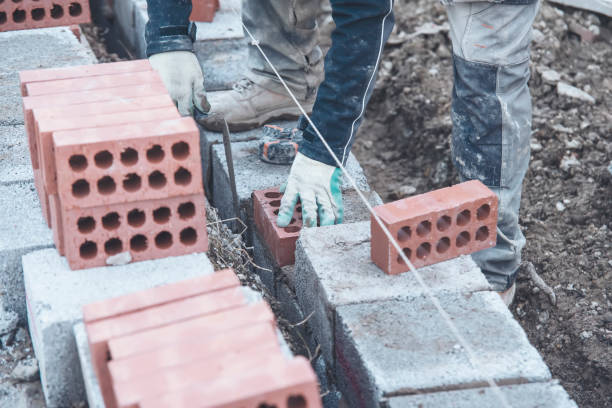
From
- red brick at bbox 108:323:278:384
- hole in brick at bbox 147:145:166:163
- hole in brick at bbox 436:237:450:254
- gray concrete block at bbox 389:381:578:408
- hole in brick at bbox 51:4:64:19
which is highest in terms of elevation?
hole in brick at bbox 147:145:166:163

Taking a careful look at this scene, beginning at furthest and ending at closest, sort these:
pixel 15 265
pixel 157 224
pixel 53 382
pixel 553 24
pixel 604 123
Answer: pixel 553 24, pixel 604 123, pixel 15 265, pixel 157 224, pixel 53 382

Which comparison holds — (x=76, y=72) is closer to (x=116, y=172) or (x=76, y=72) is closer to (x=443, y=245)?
(x=116, y=172)

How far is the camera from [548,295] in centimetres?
358

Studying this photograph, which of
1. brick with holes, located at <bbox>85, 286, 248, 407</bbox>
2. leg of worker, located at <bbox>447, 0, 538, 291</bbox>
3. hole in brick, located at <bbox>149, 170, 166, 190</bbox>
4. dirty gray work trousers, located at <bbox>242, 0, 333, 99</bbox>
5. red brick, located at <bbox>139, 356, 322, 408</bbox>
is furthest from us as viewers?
dirty gray work trousers, located at <bbox>242, 0, 333, 99</bbox>

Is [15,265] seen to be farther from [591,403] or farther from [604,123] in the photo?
[604,123]

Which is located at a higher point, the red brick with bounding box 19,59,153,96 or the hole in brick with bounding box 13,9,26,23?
the red brick with bounding box 19,59,153,96

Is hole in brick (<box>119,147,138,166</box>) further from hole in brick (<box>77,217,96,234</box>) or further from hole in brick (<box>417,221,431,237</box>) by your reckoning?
hole in brick (<box>417,221,431,237</box>)

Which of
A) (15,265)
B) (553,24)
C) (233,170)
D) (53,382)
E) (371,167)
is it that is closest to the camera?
(53,382)

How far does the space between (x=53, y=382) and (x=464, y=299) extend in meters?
1.28

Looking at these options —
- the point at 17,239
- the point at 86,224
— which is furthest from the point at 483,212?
the point at 17,239

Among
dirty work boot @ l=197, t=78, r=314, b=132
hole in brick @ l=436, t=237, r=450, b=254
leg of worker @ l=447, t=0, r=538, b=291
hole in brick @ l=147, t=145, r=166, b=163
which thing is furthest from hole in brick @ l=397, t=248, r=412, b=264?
dirty work boot @ l=197, t=78, r=314, b=132

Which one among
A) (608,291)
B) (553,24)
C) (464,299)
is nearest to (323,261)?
(464,299)

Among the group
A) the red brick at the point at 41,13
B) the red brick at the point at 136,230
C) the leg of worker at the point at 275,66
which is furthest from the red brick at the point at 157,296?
the red brick at the point at 41,13

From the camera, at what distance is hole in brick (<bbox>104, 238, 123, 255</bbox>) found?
2.42m
